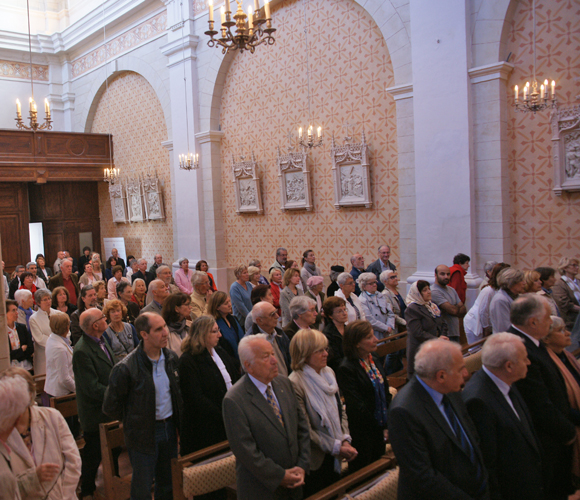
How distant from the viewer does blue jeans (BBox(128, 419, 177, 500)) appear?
321cm

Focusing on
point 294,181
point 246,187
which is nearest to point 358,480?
point 294,181

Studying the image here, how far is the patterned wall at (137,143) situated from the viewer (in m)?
13.3

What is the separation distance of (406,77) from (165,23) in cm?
703

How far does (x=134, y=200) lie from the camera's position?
14.2 metres

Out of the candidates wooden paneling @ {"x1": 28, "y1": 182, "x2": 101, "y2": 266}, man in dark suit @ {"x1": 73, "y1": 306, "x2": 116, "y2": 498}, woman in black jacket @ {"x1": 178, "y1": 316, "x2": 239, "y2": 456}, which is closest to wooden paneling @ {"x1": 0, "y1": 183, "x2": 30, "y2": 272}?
wooden paneling @ {"x1": 28, "y1": 182, "x2": 101, "y2": 266}

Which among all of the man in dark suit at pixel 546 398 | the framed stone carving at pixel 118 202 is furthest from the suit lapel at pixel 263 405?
the framed stone carving at pixel 118 202

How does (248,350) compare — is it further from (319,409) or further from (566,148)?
(566,148)

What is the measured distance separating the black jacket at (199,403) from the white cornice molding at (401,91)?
6009 millimetres

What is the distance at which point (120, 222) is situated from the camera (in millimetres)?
14992

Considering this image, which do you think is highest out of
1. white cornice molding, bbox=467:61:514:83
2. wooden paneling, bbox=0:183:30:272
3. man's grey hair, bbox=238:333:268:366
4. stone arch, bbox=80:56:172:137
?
stone arch, bbox=80:56:172:137

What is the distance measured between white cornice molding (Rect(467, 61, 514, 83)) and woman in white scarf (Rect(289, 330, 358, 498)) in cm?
558

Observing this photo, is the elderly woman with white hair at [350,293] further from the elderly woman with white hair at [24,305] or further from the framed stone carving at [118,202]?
the framed stone carving at [118,202]

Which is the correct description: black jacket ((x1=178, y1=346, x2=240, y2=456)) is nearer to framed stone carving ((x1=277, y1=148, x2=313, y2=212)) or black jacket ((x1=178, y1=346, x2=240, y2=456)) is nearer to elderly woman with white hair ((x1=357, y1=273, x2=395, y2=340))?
elderly woman with white hair ((x1=357, y1=273, x2=395, y2=340))

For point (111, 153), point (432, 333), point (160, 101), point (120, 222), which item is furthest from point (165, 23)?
point (432, 333)
